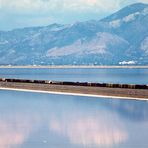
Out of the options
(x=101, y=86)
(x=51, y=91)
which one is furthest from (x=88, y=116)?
(x=51, y=91)

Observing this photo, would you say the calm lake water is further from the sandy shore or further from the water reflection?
the sandy shore

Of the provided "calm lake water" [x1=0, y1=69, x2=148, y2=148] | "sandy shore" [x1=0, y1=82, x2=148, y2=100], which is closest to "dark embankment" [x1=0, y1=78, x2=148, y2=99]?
"sandy shore" [x1=0, y1=82, x2=148, y2=100]

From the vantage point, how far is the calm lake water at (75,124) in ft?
144

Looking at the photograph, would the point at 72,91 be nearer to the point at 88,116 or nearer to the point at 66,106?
the point at 66,106

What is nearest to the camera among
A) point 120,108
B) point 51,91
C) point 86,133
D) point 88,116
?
point 86,133

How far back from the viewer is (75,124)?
178 ft

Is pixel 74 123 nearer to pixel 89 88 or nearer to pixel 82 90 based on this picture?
pixel 82 90

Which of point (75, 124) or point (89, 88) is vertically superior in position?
point (89, 88)

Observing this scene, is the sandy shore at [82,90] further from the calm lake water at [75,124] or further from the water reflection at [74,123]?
the water reflection at [74,123]

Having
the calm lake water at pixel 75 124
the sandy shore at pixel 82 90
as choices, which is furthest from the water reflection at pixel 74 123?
the sandy shore at pixel 82 90

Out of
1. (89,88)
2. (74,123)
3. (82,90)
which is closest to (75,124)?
(74,123)

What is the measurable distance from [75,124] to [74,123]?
667mm

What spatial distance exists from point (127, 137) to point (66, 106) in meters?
29.3

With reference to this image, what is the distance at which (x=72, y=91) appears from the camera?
320 ft
